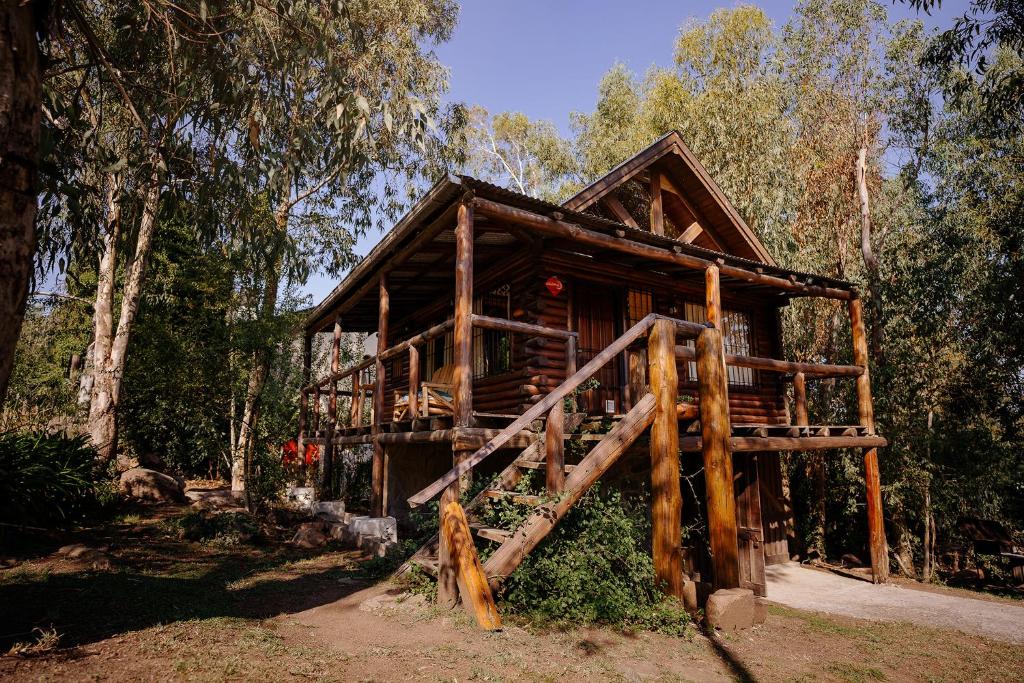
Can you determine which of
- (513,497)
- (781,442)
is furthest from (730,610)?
(781,442)

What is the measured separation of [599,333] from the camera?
11.2 meters

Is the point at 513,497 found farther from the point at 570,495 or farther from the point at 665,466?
the point at 665,466

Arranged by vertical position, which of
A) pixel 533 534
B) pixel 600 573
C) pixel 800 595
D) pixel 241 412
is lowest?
pixel 800 595

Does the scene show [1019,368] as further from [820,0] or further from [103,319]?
[103,319]

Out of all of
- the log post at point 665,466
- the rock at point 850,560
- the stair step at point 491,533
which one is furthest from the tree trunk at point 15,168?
the rock at point 850,560

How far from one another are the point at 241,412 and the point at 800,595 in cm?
1653

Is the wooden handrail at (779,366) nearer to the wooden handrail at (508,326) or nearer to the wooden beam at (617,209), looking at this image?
the wooden handrail at (508,326)

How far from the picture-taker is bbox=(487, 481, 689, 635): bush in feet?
17.7

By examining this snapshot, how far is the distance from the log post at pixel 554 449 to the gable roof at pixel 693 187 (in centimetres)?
631

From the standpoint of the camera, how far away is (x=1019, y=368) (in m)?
14.0

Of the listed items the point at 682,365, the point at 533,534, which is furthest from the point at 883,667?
the point at 682,365

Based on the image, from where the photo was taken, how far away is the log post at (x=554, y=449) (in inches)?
221

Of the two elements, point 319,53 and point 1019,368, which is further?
point 1019,368

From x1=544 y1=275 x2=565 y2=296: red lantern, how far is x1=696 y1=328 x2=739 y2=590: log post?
400 centimetres
